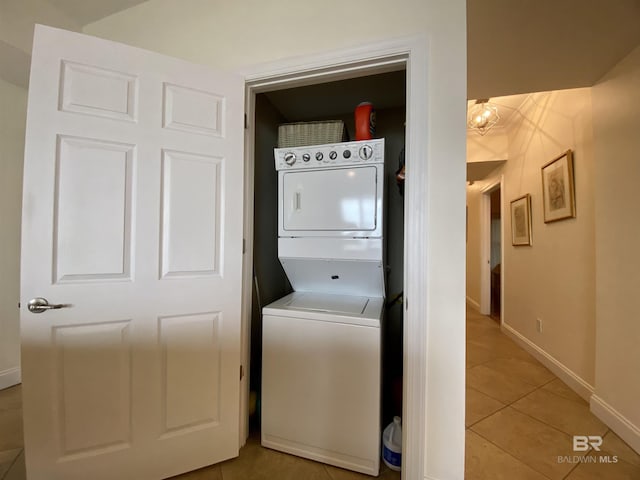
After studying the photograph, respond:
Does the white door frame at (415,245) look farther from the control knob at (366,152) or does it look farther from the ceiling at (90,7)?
the ceiling at (90,7)

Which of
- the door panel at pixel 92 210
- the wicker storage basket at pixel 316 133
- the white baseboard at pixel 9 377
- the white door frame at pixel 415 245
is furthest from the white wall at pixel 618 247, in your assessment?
the white baseboard at pixel 9 377

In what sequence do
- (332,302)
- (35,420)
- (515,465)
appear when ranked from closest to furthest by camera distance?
(35,420) → (515,465) → (332,302)

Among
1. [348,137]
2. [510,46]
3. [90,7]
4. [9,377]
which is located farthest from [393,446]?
[90,7]

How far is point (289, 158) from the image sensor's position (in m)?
1.55

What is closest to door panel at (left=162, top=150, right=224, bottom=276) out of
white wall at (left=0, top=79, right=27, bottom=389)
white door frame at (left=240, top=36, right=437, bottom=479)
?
white door frame at (left=240, top=36, right=437, bottom=479)

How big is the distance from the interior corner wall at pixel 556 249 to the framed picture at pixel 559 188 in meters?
0.04

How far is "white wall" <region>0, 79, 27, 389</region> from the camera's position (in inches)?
77.1

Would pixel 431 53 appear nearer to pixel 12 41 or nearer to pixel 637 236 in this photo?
pixel 637 236

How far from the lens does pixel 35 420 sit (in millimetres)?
1064

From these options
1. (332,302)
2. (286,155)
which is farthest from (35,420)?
(286,155)

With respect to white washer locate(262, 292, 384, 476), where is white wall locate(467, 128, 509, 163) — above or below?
above

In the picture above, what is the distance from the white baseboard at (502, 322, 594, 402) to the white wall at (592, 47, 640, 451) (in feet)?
0.77

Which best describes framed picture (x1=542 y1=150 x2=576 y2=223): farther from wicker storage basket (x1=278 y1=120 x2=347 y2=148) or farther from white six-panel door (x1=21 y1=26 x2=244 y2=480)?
white six-panel door (x1=21 y1=26 x2=244 y2=480)

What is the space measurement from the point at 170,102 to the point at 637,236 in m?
2.73
